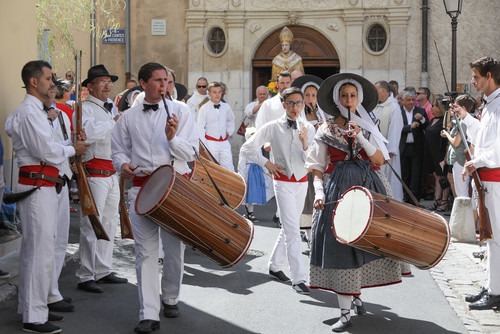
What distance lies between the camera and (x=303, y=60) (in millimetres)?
21359

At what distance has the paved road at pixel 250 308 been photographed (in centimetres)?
701

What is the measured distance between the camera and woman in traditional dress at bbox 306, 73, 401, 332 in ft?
22.4

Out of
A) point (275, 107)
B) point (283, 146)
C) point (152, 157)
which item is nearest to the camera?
point (152, 157)

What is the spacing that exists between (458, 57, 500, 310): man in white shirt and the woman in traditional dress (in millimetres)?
1073

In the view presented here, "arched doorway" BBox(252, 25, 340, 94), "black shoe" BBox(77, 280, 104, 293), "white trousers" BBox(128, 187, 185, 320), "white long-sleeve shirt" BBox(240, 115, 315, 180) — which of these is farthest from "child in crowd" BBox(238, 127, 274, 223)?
"arched doorway" BBox(252, 25, 340, 94)

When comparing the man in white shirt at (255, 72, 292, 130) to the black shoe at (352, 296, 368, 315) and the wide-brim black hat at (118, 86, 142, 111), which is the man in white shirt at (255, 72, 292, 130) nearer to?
the wide-brim black hat at (118, 86, 142, 111)

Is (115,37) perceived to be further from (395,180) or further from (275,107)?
(275,107)

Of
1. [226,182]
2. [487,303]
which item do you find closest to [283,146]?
[226,182]

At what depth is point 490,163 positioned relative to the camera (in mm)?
7617

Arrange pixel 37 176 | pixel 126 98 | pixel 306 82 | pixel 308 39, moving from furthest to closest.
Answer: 1. pixel 308 39
2. pixel 126 98
3. pixel 306 82
4. pixel 37 176

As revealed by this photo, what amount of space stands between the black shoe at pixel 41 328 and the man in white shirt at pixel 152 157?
2.05 ft

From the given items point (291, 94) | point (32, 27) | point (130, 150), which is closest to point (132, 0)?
point (32, 27)

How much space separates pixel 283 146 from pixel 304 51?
499 inches

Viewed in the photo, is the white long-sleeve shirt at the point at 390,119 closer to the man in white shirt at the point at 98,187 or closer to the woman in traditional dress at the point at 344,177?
the man in white shirt at the point at 98,187
